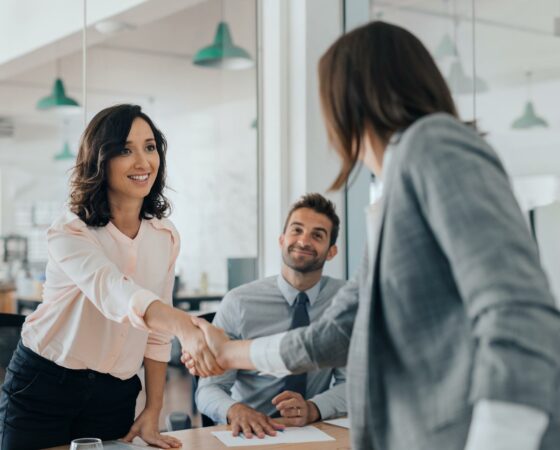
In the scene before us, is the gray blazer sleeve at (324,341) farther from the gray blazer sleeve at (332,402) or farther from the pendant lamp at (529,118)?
the pendant lamp at (529,118)

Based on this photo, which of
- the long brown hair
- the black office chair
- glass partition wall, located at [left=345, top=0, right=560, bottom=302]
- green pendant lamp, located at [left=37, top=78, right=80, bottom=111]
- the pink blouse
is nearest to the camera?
the long brown hair

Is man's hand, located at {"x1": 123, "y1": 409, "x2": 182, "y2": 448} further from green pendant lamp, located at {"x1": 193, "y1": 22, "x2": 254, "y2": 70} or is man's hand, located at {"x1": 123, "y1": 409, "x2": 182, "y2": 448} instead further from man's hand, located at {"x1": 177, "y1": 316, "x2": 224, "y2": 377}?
green pendant lamp, located at {"x1": 193, "y1": 22, "x2": 254, "y2": 70}

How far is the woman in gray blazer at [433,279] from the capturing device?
3.40ft

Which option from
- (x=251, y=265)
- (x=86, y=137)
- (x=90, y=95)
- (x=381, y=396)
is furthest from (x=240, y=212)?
(x=381, y=396)

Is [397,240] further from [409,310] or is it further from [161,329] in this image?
[161,329]

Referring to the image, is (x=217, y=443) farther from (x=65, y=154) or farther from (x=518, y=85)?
(x=65, y=154)

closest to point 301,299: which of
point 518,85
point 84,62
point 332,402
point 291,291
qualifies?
point 291,291

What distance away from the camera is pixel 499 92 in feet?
10.5

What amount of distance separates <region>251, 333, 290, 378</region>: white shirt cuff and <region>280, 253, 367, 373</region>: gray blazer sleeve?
2 cm

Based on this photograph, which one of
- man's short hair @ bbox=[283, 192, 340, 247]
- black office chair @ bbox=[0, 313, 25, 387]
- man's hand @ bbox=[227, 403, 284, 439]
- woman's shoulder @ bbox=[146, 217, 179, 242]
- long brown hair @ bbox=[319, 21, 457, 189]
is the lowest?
man's hand @ bbox=[227, 403, 284, 439]

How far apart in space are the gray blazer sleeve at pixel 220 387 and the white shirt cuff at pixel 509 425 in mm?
1797

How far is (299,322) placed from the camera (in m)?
3.13

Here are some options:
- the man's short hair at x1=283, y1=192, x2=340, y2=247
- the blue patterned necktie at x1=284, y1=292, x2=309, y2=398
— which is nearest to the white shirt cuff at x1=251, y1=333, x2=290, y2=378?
the blue patterned necktie at x1=284, y1=292, x2=309, y2=398

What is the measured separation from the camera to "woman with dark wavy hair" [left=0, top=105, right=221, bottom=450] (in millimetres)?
2334
